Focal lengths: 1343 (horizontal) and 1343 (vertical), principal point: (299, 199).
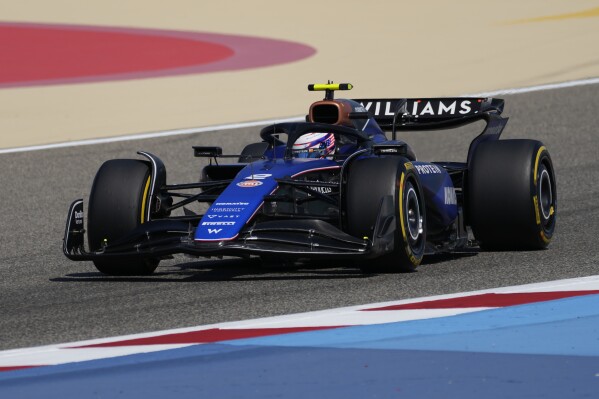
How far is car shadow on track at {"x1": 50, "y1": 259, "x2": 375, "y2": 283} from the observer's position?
9320 millimetres

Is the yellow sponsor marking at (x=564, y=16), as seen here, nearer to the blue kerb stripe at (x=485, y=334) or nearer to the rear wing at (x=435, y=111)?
the rear wing at (x=435, y=111)

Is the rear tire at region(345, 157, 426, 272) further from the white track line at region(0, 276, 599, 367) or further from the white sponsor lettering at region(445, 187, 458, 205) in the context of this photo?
the white sponsor lettering at region(445, 187, 458, 205)

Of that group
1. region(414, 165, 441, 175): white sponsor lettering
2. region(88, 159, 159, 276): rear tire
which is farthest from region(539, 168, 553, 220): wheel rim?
region(88, 159, 159, 276): rear tire

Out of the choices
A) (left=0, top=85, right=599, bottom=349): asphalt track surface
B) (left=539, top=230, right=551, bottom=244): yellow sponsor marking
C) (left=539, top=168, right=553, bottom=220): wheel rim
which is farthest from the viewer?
(left=539, top=168, right=553, bottom=220): wheel rim

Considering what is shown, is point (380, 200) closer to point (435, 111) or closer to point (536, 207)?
point (536, 207)

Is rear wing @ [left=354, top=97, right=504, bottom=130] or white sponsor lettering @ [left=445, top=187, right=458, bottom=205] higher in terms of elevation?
rear wing @ [left=354, top=97, right=504, bottom=130]

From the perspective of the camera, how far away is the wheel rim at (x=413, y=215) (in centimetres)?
928

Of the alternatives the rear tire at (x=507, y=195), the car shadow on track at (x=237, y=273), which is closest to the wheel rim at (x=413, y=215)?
the car shadow on track at (x=237, y=273)

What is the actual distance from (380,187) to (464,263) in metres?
1.27

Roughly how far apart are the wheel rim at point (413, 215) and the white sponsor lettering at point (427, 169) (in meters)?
0.57

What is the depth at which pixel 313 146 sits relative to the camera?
10.1 m

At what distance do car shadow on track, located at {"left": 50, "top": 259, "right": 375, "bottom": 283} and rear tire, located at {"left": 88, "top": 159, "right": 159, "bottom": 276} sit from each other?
0.34 ft

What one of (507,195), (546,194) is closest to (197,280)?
(507,195)

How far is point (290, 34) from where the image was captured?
93.4 feet
